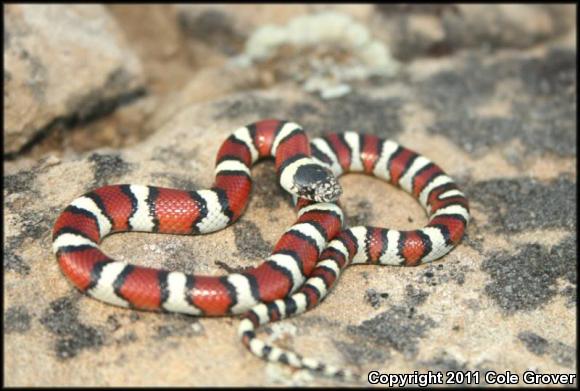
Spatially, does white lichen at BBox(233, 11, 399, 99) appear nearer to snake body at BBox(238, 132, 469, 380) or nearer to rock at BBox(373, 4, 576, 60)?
rock at BBox(373, 4, 576, 60)

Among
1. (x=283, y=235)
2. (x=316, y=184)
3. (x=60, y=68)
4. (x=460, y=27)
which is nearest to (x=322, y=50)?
(x=460, y=27)

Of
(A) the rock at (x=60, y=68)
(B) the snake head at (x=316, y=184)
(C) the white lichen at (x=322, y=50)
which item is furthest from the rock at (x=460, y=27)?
(B) the snake head at (x=316, y=184)

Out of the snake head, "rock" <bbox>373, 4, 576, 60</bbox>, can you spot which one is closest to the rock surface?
"rock" <bbox>373, 4, 576, 60</bbox>

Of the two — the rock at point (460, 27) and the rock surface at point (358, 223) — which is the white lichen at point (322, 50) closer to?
the rock surface at point (358, 223)

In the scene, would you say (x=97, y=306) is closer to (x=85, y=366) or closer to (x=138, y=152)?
(x=85, y=366)

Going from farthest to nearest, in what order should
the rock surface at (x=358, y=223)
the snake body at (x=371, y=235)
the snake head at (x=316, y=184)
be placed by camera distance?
1. the snake head at (x=316, y=184)
2. the snake body at (x=371, y=235)
3. the rock surface at (x=358, y=223)

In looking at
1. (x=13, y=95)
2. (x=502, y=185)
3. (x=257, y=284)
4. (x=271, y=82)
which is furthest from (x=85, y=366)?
(x=271, y=82)
